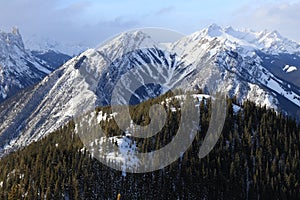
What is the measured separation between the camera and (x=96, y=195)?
642 feet

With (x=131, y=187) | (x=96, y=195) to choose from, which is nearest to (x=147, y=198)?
(x=131, y=187)

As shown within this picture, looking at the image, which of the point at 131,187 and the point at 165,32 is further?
the point at 131,187

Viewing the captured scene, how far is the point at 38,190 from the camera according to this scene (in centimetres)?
19775

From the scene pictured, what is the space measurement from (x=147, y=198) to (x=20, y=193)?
48581mm

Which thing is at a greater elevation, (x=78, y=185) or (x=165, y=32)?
(x=165, y=32)

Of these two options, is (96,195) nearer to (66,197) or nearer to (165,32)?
(66,197)

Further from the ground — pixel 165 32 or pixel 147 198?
pixel 165 32

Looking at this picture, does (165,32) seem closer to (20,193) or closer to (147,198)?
(147,198)

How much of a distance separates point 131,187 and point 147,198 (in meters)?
7.58

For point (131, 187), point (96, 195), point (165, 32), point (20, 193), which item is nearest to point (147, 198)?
point (131, 187)

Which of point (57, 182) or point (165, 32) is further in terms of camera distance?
point (57, 182)

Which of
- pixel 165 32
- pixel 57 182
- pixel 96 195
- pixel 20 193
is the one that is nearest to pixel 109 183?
pixel 96 195

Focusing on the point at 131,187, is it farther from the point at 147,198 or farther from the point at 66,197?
the point at 66,197

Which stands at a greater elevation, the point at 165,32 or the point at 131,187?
the point at 165,32
